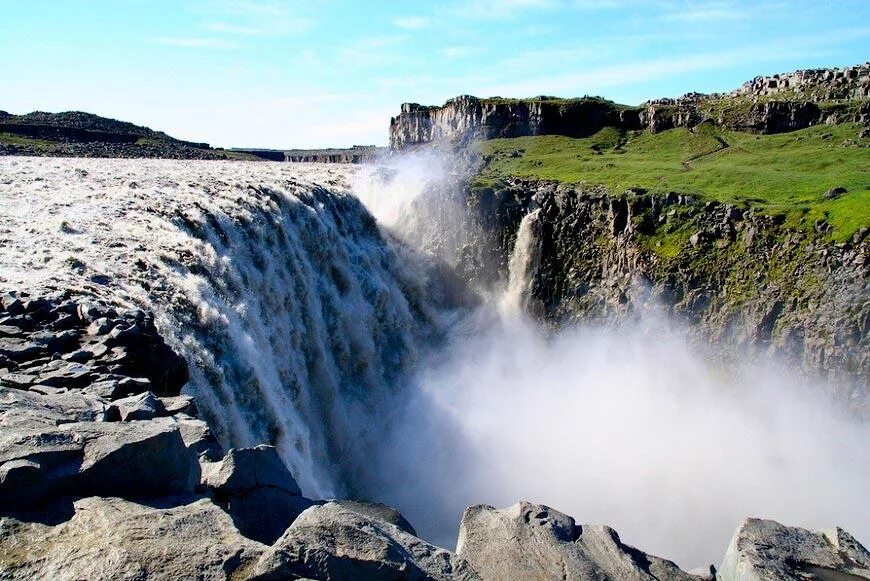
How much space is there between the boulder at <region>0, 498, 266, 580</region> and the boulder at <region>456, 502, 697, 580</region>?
4127mm

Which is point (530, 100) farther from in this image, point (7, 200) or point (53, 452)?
point (53, 452)

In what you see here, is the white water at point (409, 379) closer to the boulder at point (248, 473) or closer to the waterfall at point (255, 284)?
the waterfall at point (255, 284)

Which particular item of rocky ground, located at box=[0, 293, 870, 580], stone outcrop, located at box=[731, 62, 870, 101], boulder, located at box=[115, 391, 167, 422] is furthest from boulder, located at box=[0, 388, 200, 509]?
stone outcrop, located at box=[731, 62, 870, 101]

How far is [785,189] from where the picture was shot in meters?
47.2

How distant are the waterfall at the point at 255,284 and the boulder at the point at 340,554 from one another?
1172cm

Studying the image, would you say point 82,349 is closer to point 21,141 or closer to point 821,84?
point 21,141

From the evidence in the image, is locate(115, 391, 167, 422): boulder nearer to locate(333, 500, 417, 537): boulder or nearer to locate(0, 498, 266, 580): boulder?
locate(0, 498, 266, 580): boulder

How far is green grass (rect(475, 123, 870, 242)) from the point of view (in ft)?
Result: 136

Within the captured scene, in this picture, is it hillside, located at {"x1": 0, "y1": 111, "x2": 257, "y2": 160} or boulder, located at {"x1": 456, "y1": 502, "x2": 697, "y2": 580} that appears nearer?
boulder, located at {"x1": 456, "y1": 502, "x2": 697, "y2": 580}

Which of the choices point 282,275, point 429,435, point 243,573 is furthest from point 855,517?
point 243,573

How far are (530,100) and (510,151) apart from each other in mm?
15219

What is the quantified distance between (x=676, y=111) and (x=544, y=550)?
84.9 m

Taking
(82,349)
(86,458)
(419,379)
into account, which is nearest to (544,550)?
(86,458)

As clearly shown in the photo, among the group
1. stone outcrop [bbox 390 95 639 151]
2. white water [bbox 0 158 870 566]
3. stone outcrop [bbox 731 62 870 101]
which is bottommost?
white water [bbox 0 158 870 566]
